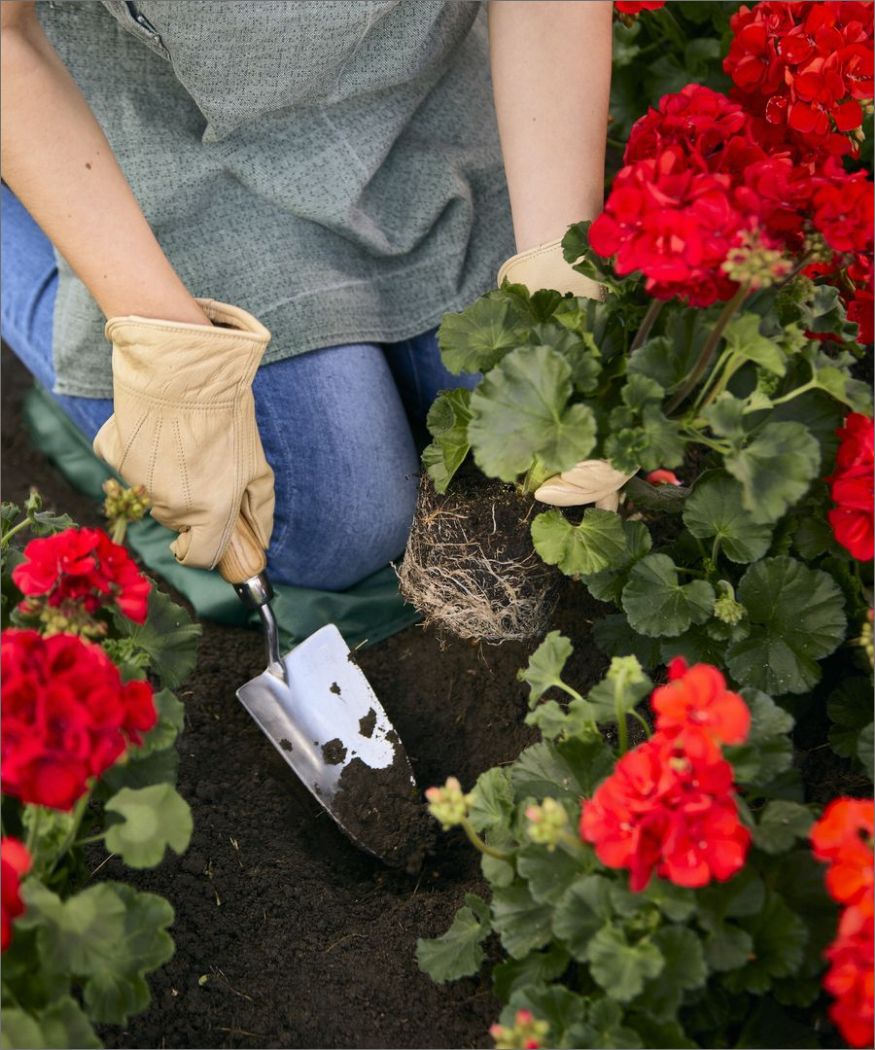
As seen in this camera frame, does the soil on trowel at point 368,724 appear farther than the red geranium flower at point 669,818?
Yes

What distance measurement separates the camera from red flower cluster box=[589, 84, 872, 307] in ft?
3.40

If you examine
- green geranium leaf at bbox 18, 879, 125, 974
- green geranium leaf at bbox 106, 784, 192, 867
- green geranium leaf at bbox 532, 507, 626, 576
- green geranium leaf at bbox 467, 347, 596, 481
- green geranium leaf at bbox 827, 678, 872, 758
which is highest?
green geranium leaf at bbox 467, 347, 596, 481

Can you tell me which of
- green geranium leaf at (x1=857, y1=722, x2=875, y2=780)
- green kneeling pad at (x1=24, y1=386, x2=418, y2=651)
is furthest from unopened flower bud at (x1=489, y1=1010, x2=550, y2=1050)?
green kneeling pad at (x1=24, y1=386, x2=418, y2=651)

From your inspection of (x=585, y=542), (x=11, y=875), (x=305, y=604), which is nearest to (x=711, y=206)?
(x=585, y=542)

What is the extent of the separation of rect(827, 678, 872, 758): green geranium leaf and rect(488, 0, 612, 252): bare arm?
77cm

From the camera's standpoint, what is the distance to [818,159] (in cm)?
125

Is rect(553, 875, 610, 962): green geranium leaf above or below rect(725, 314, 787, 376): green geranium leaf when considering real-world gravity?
below

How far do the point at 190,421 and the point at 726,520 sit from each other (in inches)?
29.2

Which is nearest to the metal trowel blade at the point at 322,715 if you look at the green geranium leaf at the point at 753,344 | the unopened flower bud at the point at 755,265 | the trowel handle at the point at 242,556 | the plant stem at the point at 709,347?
the trowel handle at the point at 242,556

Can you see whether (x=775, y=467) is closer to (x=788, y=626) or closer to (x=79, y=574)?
(x=788, y=626)

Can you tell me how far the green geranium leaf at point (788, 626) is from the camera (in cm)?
132

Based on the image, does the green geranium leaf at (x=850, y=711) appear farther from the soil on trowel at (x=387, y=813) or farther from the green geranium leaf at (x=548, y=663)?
the soil on trowel at (x=387, y=813)

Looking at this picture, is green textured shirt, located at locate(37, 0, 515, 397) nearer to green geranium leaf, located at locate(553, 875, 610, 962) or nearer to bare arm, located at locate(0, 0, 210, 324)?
bare arm, located at locate(0, 0, 210, 324)

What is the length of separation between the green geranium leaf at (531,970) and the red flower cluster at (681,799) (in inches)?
7.8
